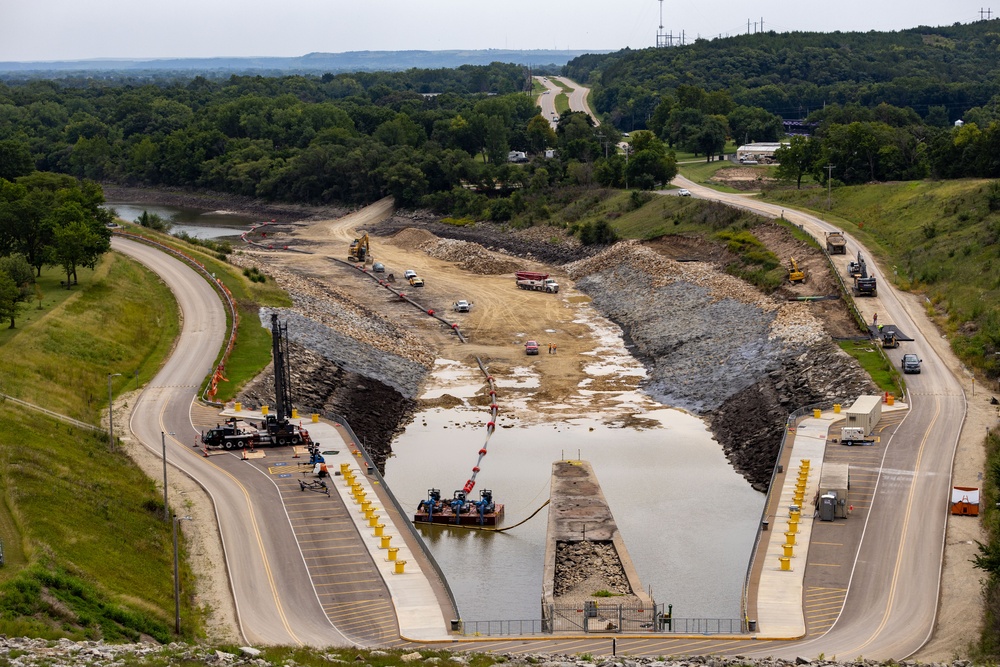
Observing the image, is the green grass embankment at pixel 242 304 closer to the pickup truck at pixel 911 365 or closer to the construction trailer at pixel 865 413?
the construction trailer at pixel 865 413

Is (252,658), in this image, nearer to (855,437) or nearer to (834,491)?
(834,491)

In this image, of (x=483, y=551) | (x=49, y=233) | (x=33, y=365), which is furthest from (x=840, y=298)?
(x=49, y=233)

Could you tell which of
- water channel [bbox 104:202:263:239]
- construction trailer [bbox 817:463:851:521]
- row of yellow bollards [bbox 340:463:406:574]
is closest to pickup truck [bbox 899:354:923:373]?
construction trailer [bbox 817:463:851:521]

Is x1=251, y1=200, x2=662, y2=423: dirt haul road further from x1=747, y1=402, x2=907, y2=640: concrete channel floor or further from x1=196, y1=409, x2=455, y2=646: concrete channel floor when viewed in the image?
x1=196, y1=409, x2=455, y2=646: concrete channel floor

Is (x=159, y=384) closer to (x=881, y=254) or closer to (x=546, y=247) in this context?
(x=881, y=254)

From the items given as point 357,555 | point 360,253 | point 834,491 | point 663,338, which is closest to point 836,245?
point 663,338

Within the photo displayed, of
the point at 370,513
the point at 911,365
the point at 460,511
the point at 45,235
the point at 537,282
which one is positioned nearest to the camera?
the point at 370,513

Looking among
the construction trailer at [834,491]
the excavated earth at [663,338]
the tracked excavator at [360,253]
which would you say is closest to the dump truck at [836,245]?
the excavated earth at [663,338]
